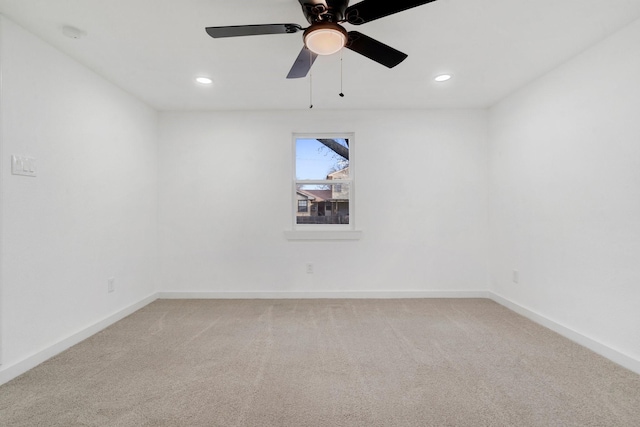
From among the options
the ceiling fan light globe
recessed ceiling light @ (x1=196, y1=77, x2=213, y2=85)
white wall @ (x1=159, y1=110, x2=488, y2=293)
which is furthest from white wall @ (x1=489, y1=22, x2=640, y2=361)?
recessed ceiling light @ (x1=196, y1=77, x2=213, y2=85)

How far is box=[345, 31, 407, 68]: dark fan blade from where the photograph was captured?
67.1 inches

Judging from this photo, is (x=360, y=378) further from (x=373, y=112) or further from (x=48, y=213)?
(x=373, y=112)

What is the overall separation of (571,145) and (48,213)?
13.5 feet

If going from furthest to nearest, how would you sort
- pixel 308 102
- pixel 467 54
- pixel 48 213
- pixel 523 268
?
pixel 308 102 → pixel 523 268 → pixel 467 54 → pixel 48 213

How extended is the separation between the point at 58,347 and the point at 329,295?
8.29ft

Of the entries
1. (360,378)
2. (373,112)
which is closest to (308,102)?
(373,112)

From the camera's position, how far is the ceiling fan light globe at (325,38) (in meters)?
1.56

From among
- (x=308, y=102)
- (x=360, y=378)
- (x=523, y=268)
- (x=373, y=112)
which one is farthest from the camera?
(x=373, y=112)

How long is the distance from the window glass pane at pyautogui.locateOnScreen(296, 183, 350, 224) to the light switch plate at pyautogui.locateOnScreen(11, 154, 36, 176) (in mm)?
2442

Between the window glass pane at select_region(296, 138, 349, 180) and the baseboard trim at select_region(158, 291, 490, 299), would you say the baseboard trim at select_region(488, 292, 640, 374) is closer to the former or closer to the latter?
the baseboard trim at select_region(158, 291, 490, 299)

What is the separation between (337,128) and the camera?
3744 mm

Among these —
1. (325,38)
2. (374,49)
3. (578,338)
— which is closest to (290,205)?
(374,49)

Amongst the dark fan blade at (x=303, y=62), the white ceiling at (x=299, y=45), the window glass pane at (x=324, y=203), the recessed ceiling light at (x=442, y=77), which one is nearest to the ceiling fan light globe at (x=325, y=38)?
the dark fan blade at (x=303, y=62)

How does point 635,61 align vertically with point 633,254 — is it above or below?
above
